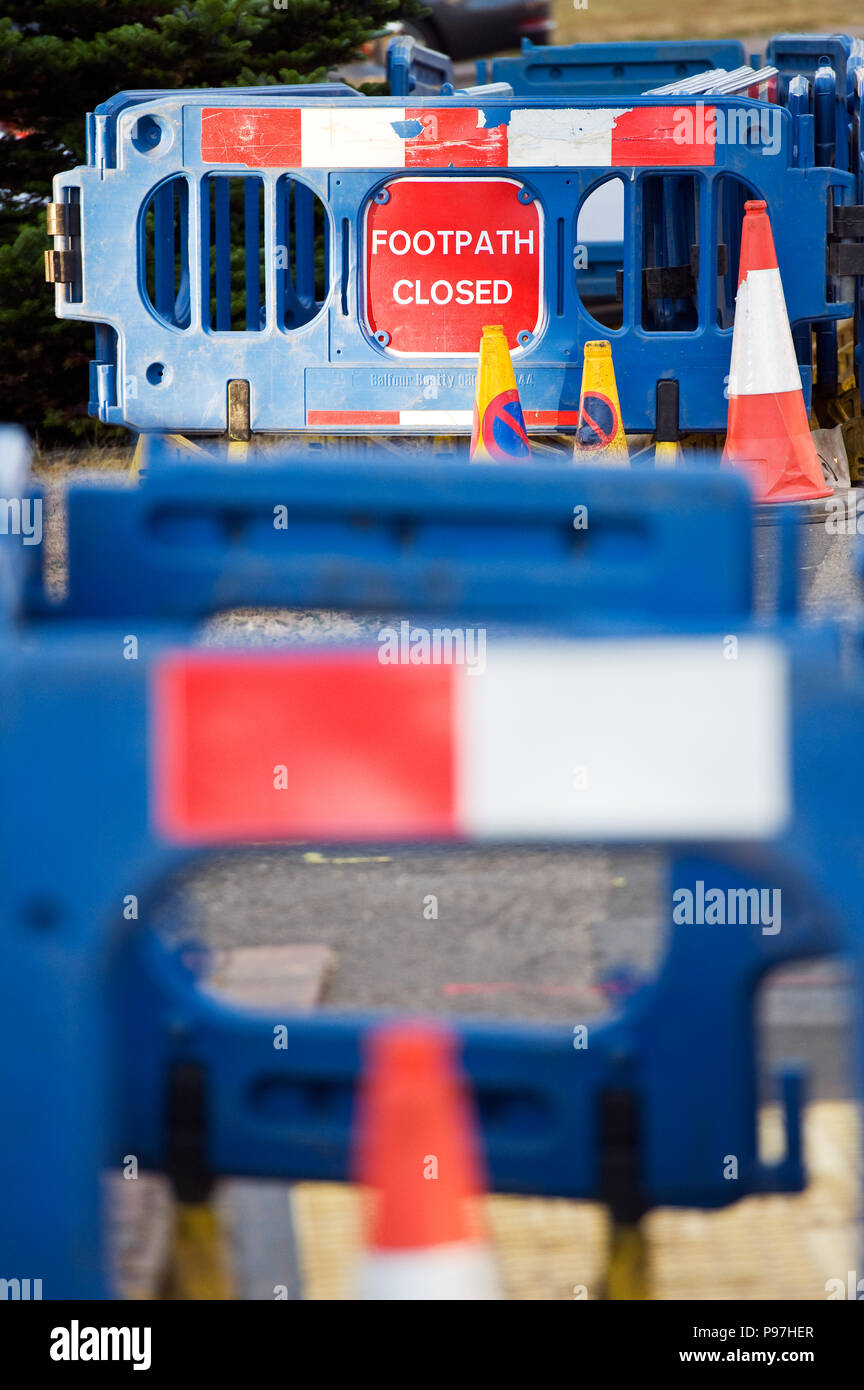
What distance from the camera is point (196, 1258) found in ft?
9.48

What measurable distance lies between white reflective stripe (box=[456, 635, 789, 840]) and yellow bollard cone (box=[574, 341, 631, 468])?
573 centimetres

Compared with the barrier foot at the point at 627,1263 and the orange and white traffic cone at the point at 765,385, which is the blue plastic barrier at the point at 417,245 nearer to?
the orange and white traffic cone at the point at 765,385

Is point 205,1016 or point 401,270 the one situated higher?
point 401,270

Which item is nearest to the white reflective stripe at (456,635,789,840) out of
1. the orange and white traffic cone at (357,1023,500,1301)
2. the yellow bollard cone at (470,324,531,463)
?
the orange and white traffic cone at (357,1023,500,1301)

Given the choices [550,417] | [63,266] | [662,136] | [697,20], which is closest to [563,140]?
[662,136]

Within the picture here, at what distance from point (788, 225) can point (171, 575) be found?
5.89 m

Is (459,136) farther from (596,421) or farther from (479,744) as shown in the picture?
(479,744)

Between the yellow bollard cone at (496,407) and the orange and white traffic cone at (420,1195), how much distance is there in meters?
5.23

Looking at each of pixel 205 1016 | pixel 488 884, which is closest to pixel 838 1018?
pixel 488 884

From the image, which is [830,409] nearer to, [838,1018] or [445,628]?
[838,1018]

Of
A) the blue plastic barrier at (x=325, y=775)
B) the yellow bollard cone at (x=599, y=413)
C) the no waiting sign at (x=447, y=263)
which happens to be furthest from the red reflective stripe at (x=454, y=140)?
the blue plastic barrier at (x=325, y=775)

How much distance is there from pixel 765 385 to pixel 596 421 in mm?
691
